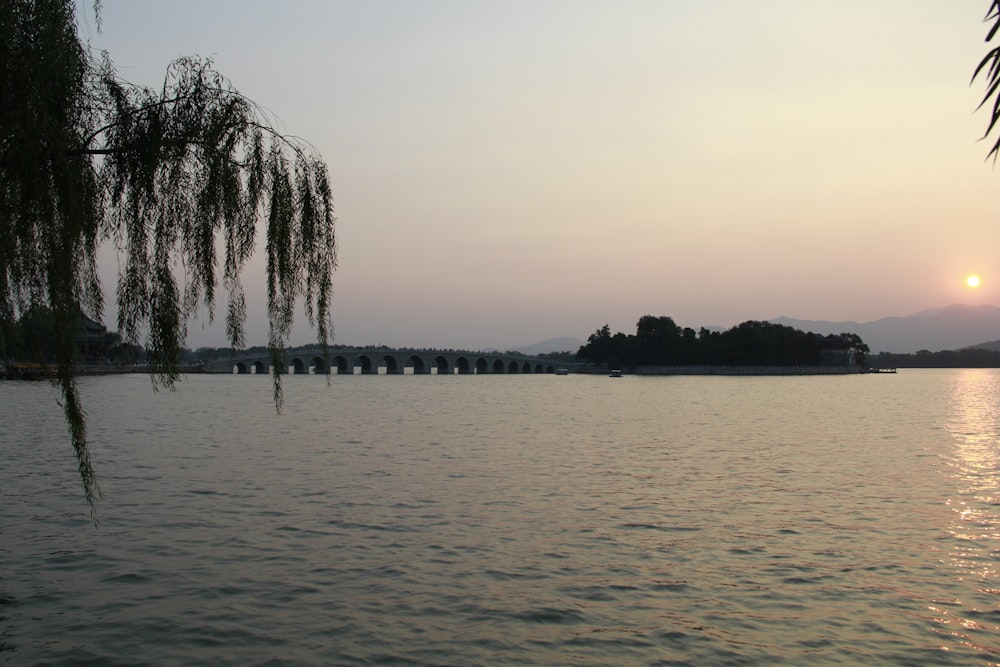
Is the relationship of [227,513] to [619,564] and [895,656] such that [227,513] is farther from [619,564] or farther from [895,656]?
[895,656]

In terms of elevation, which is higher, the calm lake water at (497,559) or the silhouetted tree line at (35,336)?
the silhouetted tree line at (35,336)

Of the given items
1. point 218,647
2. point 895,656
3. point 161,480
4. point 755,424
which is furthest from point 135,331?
point 755,424

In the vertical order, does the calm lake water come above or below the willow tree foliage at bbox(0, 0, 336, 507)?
below

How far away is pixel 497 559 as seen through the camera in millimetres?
17000

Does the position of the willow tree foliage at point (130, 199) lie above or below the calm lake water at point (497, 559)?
above

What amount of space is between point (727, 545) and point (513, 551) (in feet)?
16.2

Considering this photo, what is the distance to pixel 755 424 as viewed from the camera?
2311 inches

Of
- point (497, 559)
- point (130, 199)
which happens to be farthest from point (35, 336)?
point (497, 559)

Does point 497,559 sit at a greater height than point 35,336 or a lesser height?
lesser

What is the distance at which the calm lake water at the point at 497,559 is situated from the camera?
12.1m

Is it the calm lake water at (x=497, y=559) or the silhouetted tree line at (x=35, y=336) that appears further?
the calm lake water at (x=497, y=559)

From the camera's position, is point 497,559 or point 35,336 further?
point 497,559

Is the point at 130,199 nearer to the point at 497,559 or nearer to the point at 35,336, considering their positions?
the point at 35,336

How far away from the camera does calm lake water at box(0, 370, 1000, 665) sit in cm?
1214
